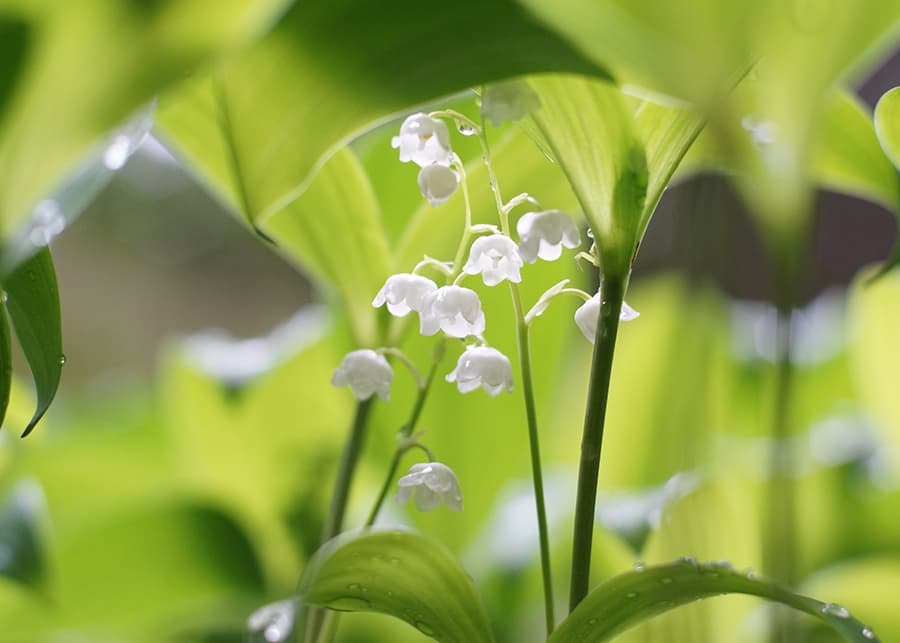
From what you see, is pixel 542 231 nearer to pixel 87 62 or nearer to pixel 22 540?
pixel 87 62

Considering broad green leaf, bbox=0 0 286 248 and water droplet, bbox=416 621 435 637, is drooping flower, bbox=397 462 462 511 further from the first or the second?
broad green leaf, bbox=0 0 286 248

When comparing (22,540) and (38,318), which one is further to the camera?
(22,540)

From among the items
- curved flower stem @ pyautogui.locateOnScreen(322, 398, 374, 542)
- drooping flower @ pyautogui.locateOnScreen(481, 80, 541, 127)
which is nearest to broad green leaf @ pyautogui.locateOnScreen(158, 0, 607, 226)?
drooping flower @ pyautogui.locateOnScreen(481, 80, 541, 127)

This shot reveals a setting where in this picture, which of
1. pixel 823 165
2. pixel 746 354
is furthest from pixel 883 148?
pixel 746 354

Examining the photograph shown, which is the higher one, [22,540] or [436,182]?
[436,182]

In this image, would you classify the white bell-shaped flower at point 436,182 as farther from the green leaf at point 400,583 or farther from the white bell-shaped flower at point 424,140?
the green leaf at point 400,583

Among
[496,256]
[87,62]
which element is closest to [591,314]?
[496,256]

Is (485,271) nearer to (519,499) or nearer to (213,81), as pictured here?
(213,81)

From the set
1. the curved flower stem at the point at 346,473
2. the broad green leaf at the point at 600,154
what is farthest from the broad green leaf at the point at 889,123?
the curved flower stem at the point at 346,473
